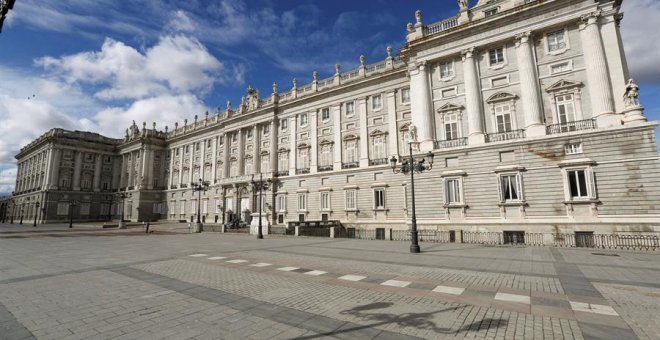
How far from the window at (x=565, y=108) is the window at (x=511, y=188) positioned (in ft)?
17.4

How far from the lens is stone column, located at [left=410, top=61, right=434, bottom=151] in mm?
26531

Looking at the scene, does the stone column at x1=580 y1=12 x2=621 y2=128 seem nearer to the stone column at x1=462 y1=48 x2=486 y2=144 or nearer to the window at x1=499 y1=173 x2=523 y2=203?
the window at x1=499 y1=173 x2=523 y2=203

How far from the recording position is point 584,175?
1988cm

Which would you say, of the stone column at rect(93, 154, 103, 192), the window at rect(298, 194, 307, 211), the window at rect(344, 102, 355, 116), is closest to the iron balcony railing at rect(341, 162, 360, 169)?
the window at rect(344, 102, 355, 116)

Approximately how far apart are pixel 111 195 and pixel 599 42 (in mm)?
82519

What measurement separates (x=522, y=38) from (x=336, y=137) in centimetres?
2081

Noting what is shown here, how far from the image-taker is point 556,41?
22922 millimetres

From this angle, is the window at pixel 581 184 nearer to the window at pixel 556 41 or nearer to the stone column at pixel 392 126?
the window at pixel 556 41

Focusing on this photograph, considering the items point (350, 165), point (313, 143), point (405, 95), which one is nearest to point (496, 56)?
point (405, 95)

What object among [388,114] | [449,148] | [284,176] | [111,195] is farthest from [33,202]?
[449,148]

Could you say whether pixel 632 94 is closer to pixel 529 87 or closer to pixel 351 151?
pixel 529 87

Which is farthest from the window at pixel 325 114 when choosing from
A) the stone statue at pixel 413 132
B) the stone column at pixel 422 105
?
the stone statue at pixel 413 132

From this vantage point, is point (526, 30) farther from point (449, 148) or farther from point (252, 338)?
point (252, 338)

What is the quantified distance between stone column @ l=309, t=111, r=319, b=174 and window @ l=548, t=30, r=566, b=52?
2513 centimetres
